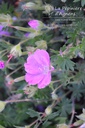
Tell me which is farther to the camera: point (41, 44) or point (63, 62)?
point (41, 44)

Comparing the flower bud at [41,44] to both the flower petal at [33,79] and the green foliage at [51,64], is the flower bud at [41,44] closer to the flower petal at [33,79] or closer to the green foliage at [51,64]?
the green foliage at [51,64]

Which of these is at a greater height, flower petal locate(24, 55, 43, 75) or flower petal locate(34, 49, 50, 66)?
flower petal locate(34, 49, 50, 66)

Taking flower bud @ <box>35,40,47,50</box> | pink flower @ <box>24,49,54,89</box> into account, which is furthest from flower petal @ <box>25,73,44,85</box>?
flower bud @ <box>35,40,47,50</box>

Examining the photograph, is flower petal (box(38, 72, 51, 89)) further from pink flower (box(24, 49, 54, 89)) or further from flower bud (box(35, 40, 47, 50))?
flower bud (box(35, 40, 47, 50))

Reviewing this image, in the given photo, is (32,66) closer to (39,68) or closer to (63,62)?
(39,68)

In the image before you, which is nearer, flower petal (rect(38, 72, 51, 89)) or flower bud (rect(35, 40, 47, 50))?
flower petal (rect(38, 72, 51, 89))

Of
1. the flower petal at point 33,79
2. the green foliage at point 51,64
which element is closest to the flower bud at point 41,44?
the green foliage at point 51,64

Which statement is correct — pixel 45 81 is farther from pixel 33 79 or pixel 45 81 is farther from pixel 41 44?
pixel 41 44

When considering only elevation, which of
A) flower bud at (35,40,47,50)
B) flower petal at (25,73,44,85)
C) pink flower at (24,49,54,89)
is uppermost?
flower bud at (35,40,47,50)

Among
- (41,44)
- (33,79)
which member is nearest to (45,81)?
(33,79)
